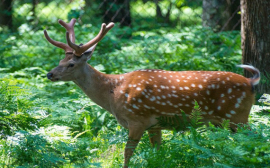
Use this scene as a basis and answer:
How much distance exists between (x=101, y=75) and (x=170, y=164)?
1672 millimetres

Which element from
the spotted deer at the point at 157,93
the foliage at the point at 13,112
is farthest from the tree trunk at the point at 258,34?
the foliage at the point at 13,112

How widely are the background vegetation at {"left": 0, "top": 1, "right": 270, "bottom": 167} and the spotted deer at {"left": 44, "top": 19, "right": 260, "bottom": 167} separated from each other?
21cm

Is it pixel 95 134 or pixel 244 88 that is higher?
pixel 244 88

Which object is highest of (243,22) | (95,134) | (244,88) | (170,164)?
(243,22)

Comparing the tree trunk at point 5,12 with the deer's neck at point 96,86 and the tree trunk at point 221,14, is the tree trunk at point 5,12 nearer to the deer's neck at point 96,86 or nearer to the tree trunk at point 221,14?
the tree trunk at point 221,14

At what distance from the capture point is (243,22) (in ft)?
20.1

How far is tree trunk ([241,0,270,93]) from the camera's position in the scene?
594 cm

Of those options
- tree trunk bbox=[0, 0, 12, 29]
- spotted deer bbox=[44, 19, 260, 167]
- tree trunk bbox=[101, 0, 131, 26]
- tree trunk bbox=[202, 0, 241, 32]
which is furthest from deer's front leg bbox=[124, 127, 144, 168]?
tree trunk bbox=[101, 0, 131, 26]

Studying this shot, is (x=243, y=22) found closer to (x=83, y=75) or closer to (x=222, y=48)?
(x=222, y=48)

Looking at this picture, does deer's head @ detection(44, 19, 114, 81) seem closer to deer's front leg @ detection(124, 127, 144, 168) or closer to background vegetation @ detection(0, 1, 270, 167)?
background vegetation @ detection(0, 1, 270, 167)

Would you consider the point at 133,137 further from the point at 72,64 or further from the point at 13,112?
the point at 13,112

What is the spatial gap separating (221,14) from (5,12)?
16.5 ft

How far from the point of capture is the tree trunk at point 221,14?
8805 millimetres

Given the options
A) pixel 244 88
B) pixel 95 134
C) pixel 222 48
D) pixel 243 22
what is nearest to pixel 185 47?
pixel 222 48
